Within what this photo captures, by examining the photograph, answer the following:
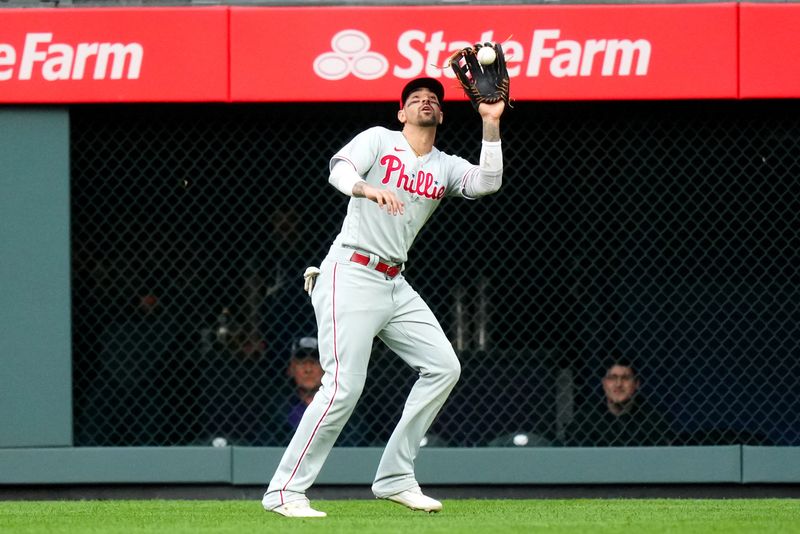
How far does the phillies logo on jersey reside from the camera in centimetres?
565

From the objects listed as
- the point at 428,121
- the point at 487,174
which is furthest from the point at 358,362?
the point at 428,121

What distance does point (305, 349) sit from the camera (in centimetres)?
793

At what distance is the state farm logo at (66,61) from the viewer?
7535mm

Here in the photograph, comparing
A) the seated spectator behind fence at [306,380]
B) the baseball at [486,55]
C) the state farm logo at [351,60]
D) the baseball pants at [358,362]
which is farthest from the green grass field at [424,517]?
the state farm logo at [351,60]

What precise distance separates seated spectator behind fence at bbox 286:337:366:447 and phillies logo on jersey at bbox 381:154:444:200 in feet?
7.87

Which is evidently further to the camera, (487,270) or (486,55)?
(487,270)

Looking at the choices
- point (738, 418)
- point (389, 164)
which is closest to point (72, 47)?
point (389, 164)

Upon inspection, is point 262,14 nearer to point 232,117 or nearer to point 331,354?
point 232,117

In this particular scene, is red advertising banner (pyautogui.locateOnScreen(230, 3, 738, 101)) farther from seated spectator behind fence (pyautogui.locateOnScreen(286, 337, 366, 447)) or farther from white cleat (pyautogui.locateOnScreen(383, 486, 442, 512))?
white cleat (pyautogui.locateOnScreen(383, 486, 442, 512))

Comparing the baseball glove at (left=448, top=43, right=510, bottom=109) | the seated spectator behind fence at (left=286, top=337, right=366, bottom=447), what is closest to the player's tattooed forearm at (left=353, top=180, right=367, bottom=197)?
the baseball glove at (left=448, top=43, right=510, bottom=109)

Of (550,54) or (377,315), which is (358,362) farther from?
(550,54)

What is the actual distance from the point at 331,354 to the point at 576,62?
2850 mm

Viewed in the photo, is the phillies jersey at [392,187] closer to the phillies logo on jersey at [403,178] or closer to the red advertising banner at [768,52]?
the phillies logo on jersey at [403,178]

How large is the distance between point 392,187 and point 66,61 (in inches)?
108
